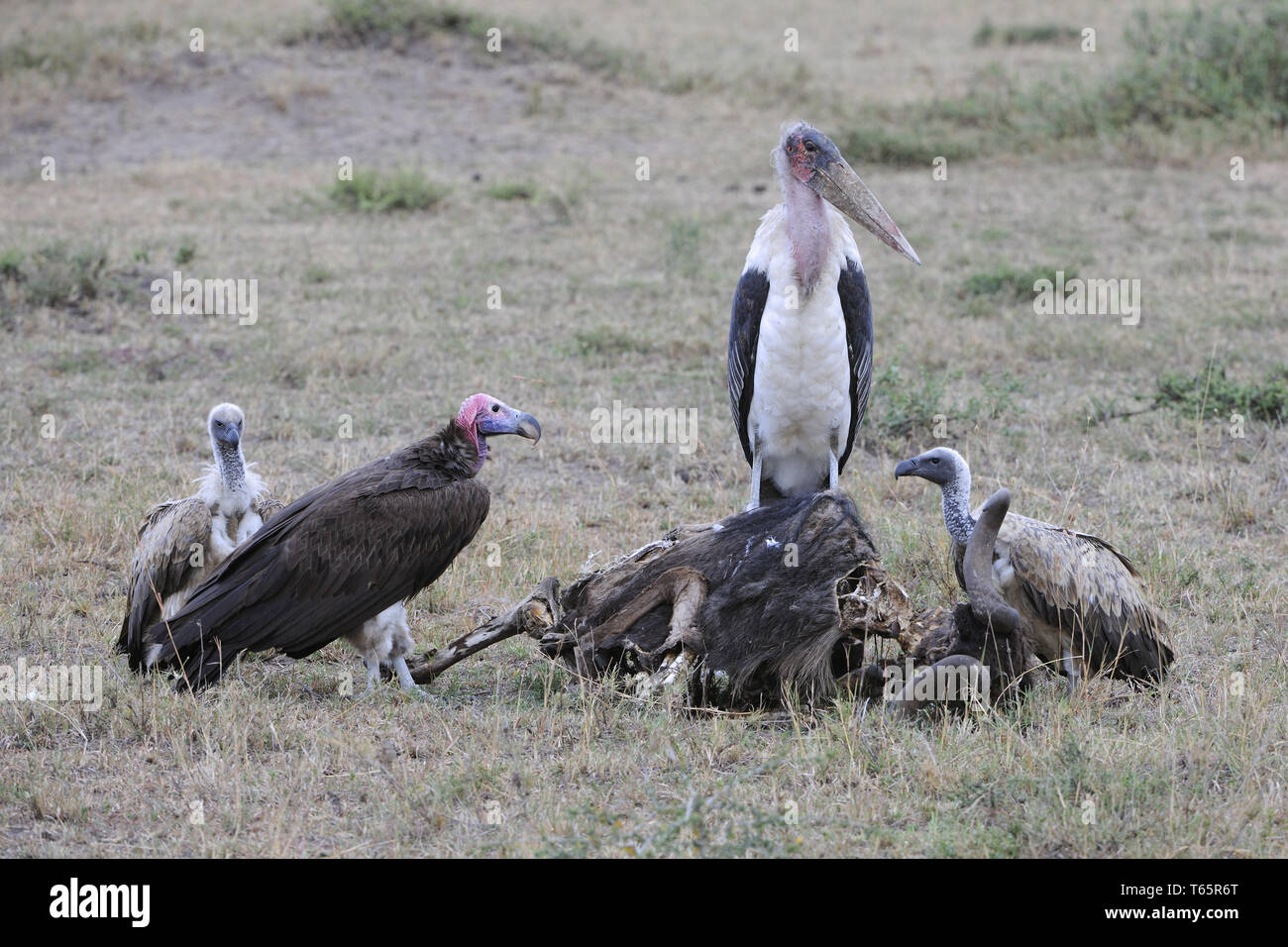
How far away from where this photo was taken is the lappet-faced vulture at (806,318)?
6336 mm

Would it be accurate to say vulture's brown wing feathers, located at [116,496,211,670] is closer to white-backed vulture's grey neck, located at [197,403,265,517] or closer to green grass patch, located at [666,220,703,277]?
white-backed vulture's grey neck, located at [197,403,265,517]

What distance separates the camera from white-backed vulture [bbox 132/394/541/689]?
17.4ft

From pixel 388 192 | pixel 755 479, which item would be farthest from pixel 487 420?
pixel 388 192

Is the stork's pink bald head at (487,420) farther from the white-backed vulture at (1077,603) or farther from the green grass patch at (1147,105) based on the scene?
the green grass patch at (1147,105)

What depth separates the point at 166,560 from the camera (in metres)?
5.93

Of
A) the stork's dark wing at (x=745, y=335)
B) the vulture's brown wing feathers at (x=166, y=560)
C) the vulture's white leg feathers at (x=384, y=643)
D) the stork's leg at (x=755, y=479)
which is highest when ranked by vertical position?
the stork's dark wing at (x=745, y=335)

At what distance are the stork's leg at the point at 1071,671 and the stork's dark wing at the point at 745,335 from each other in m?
1.97

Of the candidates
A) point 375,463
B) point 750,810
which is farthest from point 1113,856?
point 375,463

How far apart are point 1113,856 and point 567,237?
1035 cm

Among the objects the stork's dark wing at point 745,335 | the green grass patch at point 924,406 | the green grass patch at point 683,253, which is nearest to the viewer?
the stork's dark wing at point 745,335

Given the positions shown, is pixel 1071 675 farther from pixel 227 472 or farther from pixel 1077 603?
pixel 227 472

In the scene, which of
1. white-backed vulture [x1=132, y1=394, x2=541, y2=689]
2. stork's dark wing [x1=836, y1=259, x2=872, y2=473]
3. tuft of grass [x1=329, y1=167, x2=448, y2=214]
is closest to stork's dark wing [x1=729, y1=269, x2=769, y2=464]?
stork's dark wing [x1=836, y1=259, x2=872, y2=473]

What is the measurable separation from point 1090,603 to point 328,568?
9.71ft

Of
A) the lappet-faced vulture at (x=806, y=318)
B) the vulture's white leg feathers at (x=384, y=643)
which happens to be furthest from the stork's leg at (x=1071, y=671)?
the vulture's white leg feathers at (x=384, y=643)
